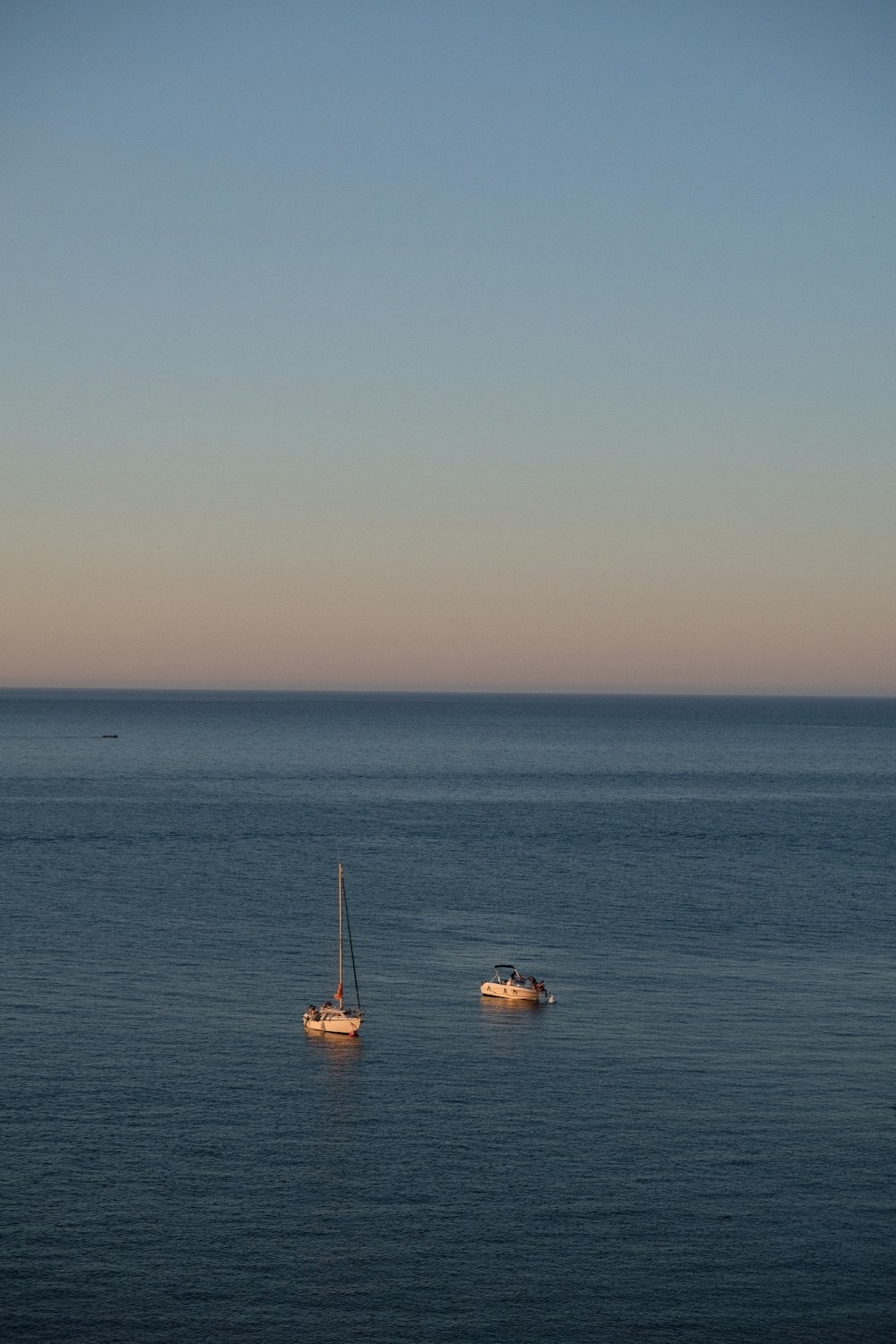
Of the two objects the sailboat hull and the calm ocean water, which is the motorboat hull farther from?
the sailboat hull

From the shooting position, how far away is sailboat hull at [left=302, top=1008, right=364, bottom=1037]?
259 ft

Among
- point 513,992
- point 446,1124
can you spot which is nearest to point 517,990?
point 513,992

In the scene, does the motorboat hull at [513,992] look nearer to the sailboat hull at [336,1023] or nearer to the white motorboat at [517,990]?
the white motorboat at [517,990]

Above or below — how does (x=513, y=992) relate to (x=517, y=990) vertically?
below

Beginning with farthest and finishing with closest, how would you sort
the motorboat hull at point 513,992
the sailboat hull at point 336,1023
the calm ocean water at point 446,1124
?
the motorboat hull at point 513,992 < the sailboat hull at point 336,1023 < the calm ocean water at point 446,1124

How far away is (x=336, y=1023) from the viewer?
259 feet

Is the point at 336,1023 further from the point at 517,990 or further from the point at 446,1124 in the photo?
the point at 446,1124

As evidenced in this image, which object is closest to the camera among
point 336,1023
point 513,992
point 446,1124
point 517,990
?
point 446,1124

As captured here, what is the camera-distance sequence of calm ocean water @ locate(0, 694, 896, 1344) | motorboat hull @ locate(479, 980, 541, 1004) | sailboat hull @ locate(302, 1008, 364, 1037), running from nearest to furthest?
calm ocean water @ locate(0, 694, 896, 1344) → sailboat hull @ locate(302, 1008, 364, 1037) → motorboat hull @ locate(479, 980, 541, 1004)

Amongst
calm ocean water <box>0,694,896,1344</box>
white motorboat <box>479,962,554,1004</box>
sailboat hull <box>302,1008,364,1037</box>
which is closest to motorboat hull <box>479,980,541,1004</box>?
white motorboat <box>479,962,554,1004</box>

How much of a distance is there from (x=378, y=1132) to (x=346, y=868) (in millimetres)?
81905

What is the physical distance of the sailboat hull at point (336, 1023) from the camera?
259ft

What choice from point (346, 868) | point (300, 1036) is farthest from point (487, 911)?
point (300, 1036)

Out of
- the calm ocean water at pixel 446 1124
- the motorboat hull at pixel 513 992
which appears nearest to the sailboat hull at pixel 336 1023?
the calm ocean water at pixel 446 1124
